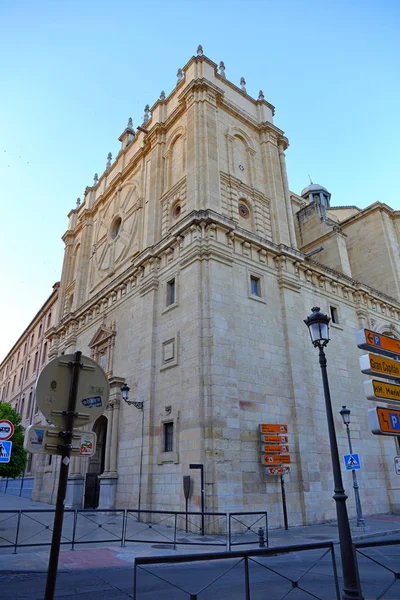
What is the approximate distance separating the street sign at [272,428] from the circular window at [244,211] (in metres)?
10.8

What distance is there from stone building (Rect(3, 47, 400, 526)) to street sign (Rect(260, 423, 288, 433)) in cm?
43

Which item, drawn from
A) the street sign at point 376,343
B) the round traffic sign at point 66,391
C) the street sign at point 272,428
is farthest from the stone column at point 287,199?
the round traffic sign at point 66,391

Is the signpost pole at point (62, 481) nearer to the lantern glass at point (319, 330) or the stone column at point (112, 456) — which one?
the lantern glass at point (319, 330)

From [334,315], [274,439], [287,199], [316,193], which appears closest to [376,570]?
[274,439]

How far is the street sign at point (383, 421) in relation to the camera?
20.5 feet

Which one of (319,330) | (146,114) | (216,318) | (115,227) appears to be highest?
(146,114)

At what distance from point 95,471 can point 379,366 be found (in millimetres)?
19153

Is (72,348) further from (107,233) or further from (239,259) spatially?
(239,259)

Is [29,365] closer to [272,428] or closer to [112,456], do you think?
[112,456]

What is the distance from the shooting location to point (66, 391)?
14.5 feet

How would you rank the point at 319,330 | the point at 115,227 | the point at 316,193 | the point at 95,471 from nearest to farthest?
the point at 319,330
the point at 95,471
the point at 115,227
the point at 316,193

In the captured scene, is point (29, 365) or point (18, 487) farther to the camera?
point (29, 365)

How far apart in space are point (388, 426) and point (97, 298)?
70.8 feet

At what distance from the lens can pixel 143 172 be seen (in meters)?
26.5
